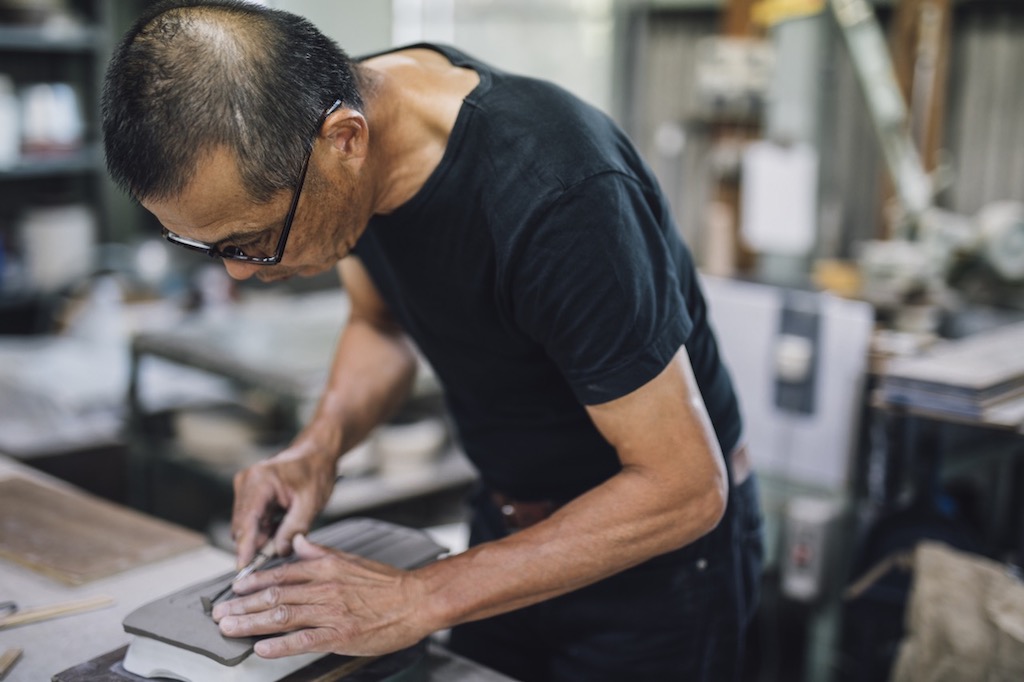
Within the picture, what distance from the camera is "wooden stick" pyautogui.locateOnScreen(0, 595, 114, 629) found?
1.27 metres

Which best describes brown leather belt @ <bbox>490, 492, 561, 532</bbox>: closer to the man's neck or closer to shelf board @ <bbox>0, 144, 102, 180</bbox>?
the man's neck

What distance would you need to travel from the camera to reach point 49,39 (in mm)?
3771

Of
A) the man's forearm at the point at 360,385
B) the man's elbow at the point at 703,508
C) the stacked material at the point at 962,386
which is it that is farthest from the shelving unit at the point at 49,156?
the man's elbow at the point at 703,508

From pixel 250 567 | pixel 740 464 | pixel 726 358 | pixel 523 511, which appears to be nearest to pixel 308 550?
pixel 250 567

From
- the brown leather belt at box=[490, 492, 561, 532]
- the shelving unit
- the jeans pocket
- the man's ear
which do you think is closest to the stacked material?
the jeans pocket

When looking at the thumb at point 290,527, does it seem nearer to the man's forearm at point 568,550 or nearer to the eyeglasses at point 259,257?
the man's forearm at point 568,550

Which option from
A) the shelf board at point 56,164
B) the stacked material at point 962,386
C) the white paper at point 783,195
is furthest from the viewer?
the white paper at point 783,195

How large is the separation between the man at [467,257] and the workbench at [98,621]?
0.18m

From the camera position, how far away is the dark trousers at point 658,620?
1.31m

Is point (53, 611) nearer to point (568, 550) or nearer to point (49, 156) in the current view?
point (568, 550)

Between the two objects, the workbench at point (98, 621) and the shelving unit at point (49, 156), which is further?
the shelving unit at point (49, 156)

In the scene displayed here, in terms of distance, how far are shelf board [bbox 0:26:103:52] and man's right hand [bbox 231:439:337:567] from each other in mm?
2969

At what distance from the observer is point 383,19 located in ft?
9.68

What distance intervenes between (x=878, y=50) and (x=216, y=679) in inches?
113
